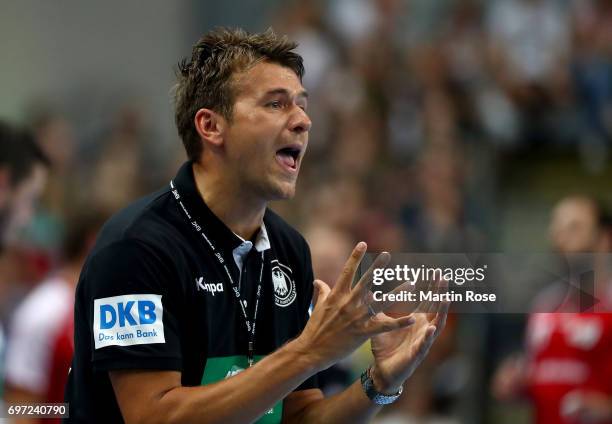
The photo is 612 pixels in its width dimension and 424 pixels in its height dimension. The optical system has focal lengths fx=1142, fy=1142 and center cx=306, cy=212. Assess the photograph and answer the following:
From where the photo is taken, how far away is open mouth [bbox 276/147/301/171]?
138 inches

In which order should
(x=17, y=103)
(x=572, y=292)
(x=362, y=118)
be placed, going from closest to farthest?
(x=572, y=292), (x=362, y=118), (x=17, y=103)

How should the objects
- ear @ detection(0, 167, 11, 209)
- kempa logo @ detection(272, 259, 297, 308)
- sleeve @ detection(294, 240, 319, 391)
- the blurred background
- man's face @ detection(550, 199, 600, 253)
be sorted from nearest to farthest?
kempa logo @ detection(272, 259, 297, 308), sleeve @ detection(294, 240, 319, 391), ear @ detection(0, 167, 11, 209), man's face @ detection(550, 199, 600, 253), the blurred background

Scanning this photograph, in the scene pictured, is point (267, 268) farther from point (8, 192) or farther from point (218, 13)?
point (218, 13)

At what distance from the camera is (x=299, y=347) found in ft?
10.0

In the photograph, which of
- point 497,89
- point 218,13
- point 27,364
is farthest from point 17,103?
point 27,364

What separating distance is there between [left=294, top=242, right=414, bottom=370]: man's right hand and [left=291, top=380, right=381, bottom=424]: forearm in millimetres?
568

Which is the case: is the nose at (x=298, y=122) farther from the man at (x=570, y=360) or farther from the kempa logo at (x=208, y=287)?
the man at (x=570, y=360)

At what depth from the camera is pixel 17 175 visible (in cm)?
452

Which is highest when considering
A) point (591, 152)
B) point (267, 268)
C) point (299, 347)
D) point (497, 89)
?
point (497, 89)

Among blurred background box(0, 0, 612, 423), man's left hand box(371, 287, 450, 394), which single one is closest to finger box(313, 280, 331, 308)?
man's left hand box(371, 287, 450, 394)

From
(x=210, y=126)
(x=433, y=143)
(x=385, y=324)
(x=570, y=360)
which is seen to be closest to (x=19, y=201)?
(x=210, y=126)

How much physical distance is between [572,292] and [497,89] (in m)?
6.76

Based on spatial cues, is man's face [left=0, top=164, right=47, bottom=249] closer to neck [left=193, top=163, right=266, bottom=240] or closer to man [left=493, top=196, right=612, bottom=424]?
neck [left=193, top=163, right=266, bottom=240]

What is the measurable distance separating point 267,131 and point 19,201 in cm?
150
